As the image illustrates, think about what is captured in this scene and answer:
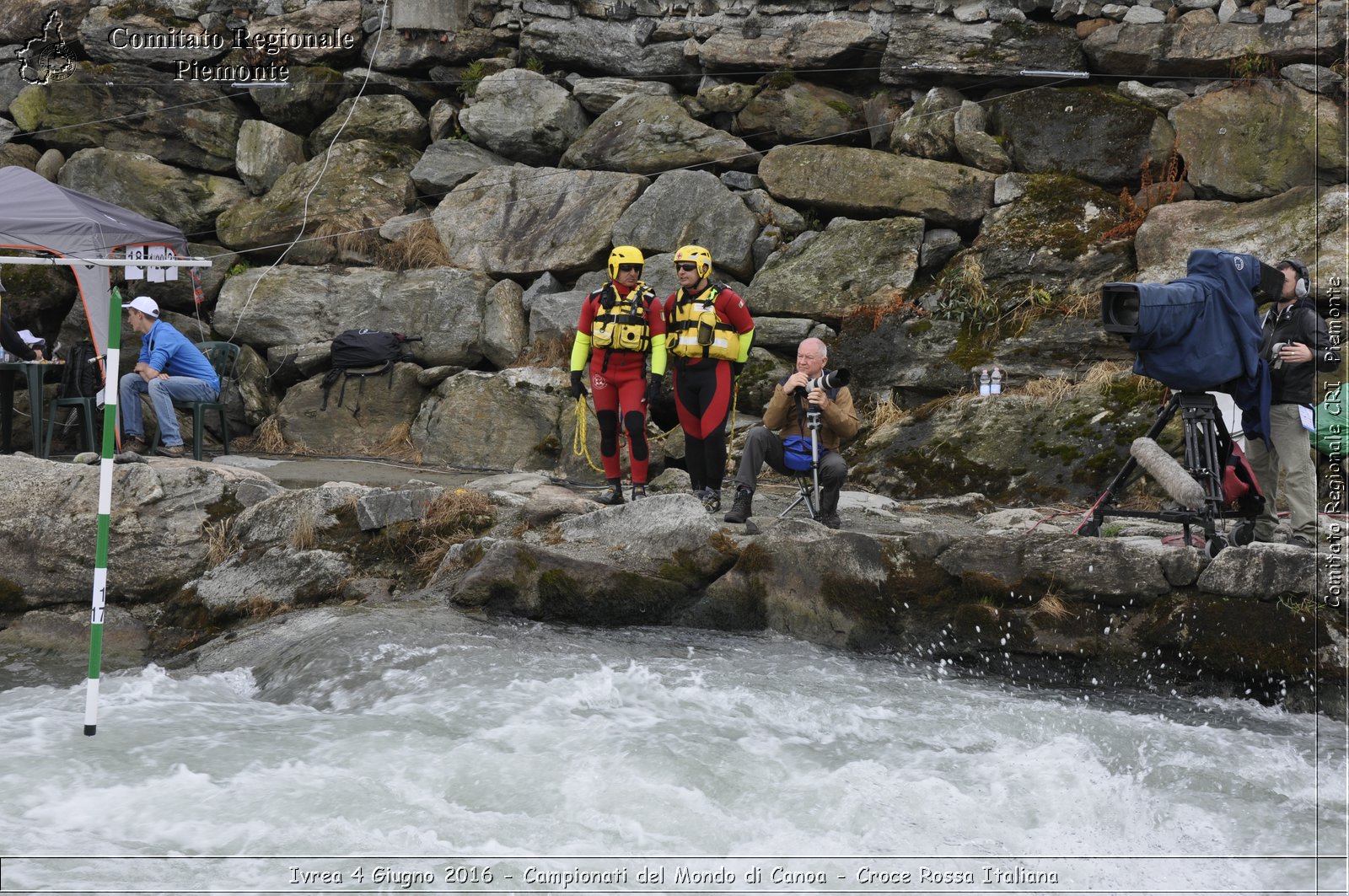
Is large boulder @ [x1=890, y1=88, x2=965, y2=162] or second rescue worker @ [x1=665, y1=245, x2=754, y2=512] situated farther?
large boulder @ [x1=890, y1=88, x2=965, y2=162]

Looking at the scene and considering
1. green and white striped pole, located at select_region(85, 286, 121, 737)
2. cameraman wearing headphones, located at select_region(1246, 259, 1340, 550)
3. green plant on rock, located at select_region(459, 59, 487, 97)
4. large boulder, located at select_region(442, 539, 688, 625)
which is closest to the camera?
green and white striped pole, located at select_region(85, 286, 121, 737)

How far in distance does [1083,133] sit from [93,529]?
10567 millimetres

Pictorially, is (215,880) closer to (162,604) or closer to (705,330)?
(162,604)

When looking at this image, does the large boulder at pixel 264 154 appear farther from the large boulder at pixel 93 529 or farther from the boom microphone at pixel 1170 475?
the boom microphone at pixel 1170 475

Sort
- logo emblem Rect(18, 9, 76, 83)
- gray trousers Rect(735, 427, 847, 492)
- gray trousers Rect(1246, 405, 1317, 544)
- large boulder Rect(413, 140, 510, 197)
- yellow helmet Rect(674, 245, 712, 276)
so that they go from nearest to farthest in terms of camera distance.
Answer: gray trousers Rect(1246, 405, 1317, 544) < gray trousers Rect(735, 427, 847, 492) < yellow helmet Rect(674, 245, 712, 276) < large boulder Rect(413, 140, 510, 197) < logo emblem Rect(18, 9, 76, 83)

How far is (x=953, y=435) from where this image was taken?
10539 mm

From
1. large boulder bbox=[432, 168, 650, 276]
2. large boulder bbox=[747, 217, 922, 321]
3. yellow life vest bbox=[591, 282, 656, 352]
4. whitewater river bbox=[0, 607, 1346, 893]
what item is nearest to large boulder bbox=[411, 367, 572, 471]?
large boulder bbox=[432, 168, 650, 276]

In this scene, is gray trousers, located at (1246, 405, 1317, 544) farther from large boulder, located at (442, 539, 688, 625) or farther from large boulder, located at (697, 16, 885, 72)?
large boulder, located at (697, 16, 885, 72)

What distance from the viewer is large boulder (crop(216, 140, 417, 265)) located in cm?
1438

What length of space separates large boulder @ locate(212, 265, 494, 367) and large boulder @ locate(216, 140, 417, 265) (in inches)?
21.9

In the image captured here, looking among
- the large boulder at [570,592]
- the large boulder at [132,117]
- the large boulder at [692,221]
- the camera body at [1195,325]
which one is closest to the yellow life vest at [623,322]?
the large boulder at [570,592]

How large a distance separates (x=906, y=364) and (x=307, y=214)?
791 centimetres

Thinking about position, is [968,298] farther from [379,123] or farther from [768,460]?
Answer: [379,123]

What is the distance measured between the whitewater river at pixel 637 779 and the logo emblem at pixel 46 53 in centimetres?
1262
